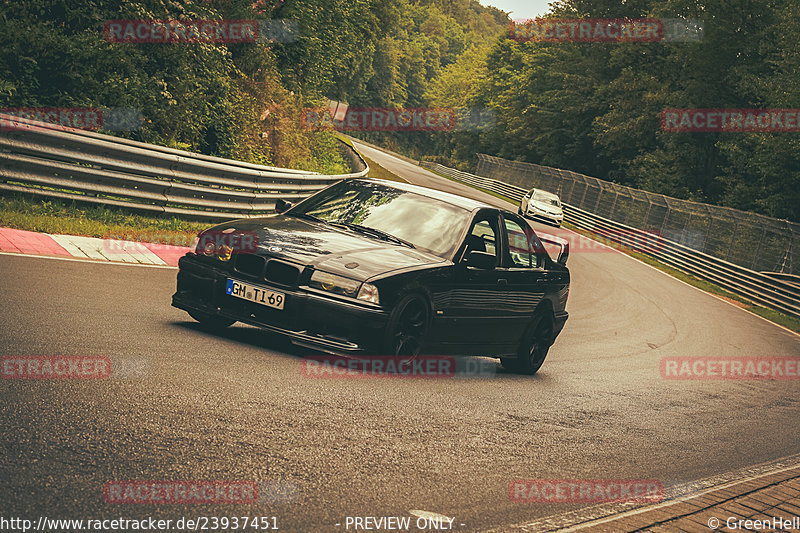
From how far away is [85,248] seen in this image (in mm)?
10828

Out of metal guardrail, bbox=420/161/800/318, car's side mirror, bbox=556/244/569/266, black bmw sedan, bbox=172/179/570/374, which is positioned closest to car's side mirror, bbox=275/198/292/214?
black bmw sedan, bbox=172/179/570/374

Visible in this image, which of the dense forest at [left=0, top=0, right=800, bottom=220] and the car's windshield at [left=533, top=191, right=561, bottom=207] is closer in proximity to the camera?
the dense forest at [left=0, top=0, right=800, bottom=220]

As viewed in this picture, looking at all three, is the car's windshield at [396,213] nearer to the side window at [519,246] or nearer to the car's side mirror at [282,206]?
the car's side mirror at [282,206]

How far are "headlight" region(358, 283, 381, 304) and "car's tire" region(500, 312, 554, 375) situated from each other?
2.93m

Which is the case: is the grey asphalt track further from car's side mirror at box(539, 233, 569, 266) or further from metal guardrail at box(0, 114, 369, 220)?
metal guardrail at box(0, 114, 369, 220)

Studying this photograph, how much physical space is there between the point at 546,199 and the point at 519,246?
1383 inches

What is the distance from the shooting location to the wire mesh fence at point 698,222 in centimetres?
2925

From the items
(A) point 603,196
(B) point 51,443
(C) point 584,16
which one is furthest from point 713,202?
(B) point 51,443

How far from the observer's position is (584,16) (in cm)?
6869

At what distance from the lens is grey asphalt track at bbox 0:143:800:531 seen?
13.1 ft

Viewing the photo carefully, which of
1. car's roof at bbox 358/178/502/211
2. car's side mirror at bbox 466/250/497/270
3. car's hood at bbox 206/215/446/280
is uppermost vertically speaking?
car's roof at bbox 358/178/502/211

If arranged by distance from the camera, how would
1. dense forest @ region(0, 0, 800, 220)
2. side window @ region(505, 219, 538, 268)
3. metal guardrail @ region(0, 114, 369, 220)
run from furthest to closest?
dense forest @ region(0, 0, 800, 220)
metal guardrail @ region(0, 114, 369, 220)
side window @ region(505, 219, 538, 268)

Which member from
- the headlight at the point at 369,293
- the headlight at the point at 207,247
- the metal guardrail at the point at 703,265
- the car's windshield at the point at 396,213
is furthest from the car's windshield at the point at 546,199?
the headlight at the point at 369,293

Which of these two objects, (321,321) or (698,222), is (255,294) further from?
(698,222)
